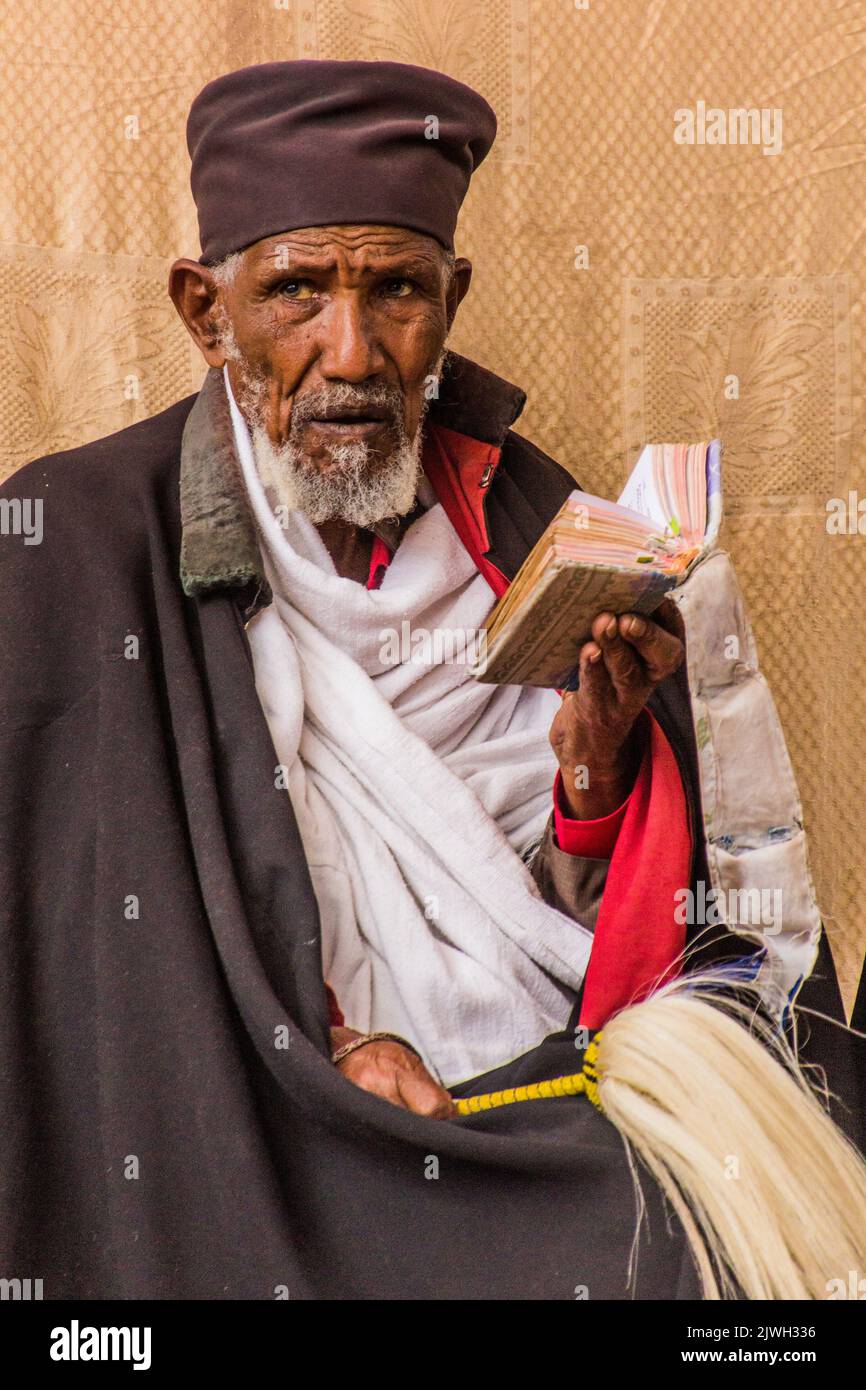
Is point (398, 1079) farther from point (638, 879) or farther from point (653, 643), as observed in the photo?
point (653, 643)

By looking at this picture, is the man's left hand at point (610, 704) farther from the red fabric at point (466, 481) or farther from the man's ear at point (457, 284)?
the man's ear at point (457, 284)

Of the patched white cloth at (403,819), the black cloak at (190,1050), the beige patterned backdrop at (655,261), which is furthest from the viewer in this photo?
the beige patterned backdrop at (655,261)

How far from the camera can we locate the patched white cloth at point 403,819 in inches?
78.5

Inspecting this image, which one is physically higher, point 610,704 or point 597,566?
point 597,566

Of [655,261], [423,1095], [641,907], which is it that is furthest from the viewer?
[655,261]

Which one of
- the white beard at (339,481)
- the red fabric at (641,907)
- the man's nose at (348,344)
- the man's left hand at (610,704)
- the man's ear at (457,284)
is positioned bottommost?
the red fabric at (641,907)

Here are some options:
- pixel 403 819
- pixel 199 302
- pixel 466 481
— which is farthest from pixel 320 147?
pixel 403 819

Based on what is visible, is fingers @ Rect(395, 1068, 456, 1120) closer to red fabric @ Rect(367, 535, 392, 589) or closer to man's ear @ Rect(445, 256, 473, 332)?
red fabric @ Rect(367, 535, 392, 589)

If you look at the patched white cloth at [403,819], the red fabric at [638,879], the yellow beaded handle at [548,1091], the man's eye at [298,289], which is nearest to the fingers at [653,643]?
the red fabric at [638,879]

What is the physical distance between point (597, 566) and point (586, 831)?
474mm

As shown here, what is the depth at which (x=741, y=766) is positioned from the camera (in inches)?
76.4

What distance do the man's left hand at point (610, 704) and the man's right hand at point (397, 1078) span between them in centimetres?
41

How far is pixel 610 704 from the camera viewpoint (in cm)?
192

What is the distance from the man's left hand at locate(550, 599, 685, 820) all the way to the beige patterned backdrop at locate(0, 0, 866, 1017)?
1002 mm
